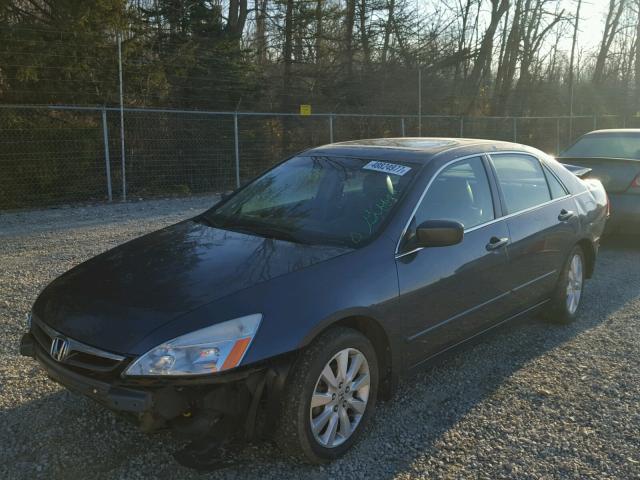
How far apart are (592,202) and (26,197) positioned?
9900mm

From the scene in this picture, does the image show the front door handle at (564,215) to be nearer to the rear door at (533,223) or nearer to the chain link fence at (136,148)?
the rear door at (533,223)

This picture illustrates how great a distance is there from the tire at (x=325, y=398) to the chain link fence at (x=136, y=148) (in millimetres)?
9421

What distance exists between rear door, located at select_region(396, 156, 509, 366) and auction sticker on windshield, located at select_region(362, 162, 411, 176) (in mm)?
215

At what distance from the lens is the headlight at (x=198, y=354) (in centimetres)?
249

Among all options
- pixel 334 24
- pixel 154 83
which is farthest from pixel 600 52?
pixel 154 83

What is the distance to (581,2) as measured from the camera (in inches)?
1011

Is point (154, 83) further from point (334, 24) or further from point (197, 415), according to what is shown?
point (197, 415)

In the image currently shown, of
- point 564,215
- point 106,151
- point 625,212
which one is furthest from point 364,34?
point 564,215

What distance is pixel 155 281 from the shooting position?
117 inches

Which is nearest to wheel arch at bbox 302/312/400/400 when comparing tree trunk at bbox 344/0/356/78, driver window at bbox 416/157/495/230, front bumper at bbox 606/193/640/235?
driver window at bbox 416/157/495/230

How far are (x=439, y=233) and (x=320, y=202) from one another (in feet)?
2.84

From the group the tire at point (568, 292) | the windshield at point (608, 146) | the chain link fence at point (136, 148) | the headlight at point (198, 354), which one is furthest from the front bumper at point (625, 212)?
the chain link fence at point (136, 148)

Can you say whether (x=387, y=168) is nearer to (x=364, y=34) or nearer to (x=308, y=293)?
(x=308, y=293)

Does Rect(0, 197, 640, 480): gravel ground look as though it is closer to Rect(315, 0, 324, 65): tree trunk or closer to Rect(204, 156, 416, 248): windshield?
Rect(204, 156, 416, 248): windshield
